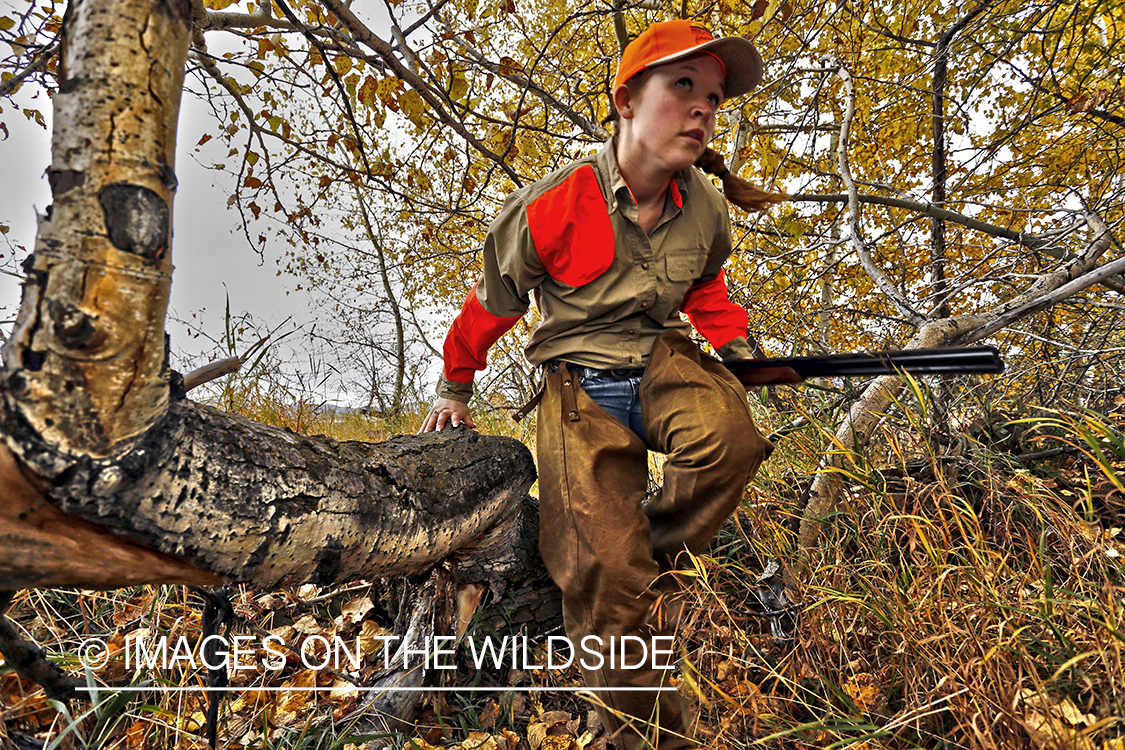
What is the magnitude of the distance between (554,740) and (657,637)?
0.52 m

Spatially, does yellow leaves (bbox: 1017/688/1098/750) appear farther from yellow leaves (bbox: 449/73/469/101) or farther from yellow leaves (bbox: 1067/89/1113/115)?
yellow leaves (bbox: 449/73/469/101)

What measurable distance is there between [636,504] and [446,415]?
0.85 meters

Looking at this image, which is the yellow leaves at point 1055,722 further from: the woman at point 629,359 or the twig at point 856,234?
the twig at point 856,234

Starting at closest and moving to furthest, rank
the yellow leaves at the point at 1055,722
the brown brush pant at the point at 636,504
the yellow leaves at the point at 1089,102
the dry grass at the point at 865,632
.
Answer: the yellow leaves at the point at 1055,722, the dry grass at the point at 865,632, the brown brush pant at the point at 636,504, the yellow leaves at the point at 1089,102

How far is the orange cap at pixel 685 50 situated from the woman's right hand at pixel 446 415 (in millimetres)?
1402

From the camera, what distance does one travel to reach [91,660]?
1.97 metres

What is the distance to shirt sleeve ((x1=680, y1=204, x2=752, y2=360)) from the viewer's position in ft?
8.14

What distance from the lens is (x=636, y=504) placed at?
76.9 inches

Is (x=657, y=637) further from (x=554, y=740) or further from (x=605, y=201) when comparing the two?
(x=605, y=201)

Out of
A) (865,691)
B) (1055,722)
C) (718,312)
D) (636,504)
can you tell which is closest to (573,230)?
(718,312)

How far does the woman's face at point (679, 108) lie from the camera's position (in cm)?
207

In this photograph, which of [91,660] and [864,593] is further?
[91,660]

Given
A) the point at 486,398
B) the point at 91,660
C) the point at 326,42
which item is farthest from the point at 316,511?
the point at 486,398

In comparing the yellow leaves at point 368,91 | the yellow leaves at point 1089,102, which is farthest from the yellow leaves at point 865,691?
the yellow leaves at point 368,91
